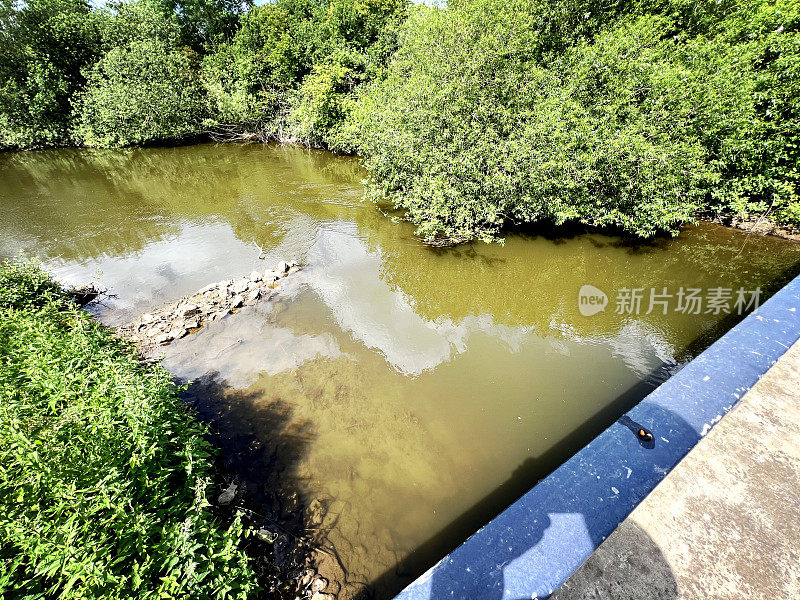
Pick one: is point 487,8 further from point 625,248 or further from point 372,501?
point 372,501

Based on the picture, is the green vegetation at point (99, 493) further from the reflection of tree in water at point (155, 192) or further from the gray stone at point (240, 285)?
the reflection of tree in water at point (155, 192)

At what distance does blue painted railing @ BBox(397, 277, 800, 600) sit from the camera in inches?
79.7

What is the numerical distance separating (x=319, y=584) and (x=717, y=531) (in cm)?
349

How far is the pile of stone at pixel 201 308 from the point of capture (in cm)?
682

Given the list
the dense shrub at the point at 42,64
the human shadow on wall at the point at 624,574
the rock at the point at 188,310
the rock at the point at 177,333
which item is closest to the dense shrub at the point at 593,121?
the rock at the point at 188,310

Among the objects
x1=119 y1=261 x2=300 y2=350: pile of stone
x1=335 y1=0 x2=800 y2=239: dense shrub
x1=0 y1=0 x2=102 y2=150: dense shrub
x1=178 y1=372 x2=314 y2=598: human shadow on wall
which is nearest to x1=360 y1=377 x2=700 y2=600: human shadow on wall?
x1=178 y1=372 x2=314 y2=598: human shadow on wall

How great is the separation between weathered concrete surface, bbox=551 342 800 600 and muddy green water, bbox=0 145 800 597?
207 centimetres

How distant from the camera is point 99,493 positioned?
2660 millimetres

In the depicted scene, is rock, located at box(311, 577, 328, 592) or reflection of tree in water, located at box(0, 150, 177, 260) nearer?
rock, located at box(311, 577, 328, 592)

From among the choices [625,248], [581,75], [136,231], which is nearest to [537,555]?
[625,248]

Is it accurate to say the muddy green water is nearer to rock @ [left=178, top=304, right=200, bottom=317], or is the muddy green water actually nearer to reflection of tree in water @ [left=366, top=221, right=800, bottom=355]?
reflection of tree in water @ [left=366, top=221, right=800, bottom=355]

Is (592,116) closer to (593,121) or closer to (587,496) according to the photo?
(593,121)

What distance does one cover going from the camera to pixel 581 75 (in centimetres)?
934

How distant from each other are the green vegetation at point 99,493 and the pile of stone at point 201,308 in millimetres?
3004
